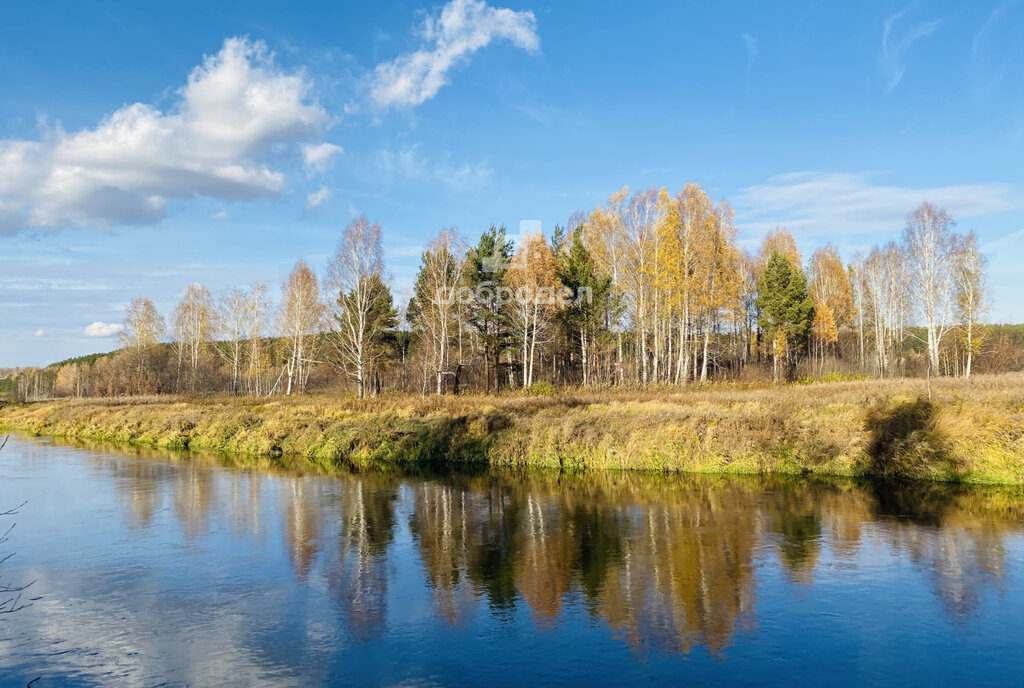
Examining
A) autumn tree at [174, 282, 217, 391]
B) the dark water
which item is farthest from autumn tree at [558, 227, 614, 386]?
autumn tree at [174, 282, 217, 391]

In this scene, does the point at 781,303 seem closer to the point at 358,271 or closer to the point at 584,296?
the point at 584,296

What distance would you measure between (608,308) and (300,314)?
2256 cm

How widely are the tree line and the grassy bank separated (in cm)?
780

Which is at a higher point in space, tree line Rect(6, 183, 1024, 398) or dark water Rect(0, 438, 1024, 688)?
tree line Rect(6, 183, 1024, 398)

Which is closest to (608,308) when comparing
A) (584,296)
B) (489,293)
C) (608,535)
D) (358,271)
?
(584,296)

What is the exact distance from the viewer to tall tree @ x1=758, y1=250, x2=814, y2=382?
4619cm

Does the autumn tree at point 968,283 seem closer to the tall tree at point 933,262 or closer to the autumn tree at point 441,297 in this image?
the tall tree at point 933,262

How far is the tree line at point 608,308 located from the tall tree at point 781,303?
0.36 ft

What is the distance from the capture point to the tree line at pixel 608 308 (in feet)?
125

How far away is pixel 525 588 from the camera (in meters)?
9.91

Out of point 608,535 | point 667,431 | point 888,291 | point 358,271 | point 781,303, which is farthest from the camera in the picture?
point 888,291

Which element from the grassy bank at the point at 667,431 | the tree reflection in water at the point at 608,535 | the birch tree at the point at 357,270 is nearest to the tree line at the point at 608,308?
the birch tree at the point at 357,270

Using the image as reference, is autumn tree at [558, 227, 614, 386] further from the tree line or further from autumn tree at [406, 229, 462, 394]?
autumn tree at [406, 229, 462, 394]

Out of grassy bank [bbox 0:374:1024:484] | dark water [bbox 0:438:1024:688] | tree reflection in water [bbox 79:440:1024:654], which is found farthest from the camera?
grassy bank [bbox 0:374:1024:484]
